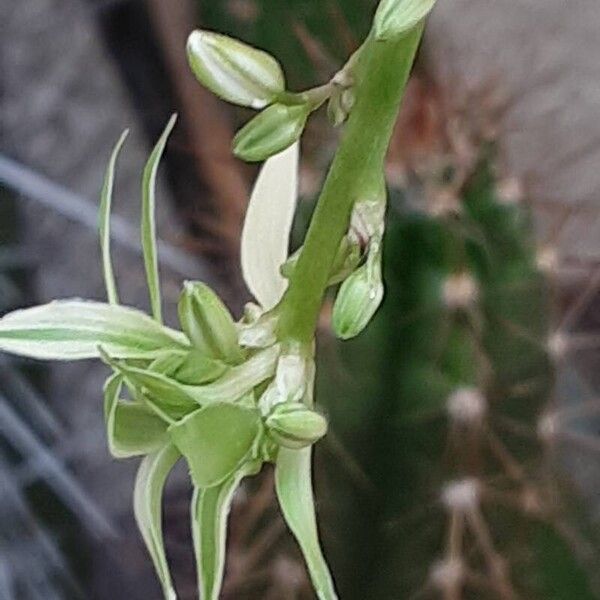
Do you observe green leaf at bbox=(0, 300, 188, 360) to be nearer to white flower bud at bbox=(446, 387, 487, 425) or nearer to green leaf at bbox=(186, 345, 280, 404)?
green leaf at bbox=(186, 345, 280, 404)

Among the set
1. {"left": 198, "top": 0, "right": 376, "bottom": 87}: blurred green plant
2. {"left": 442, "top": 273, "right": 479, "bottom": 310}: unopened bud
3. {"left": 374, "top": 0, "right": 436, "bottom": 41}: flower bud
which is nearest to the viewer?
{"left": 374, "top": 0, "right": 436, "bottom": 41}: flower bud

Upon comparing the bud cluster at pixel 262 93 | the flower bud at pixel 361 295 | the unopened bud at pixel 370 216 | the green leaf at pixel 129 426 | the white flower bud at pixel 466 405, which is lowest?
the white flower bud at pixel 466 405

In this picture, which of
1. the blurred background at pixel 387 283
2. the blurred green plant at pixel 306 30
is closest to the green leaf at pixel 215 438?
the blurred background at pixel 387 283

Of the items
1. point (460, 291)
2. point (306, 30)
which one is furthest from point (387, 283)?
point (306, 30)

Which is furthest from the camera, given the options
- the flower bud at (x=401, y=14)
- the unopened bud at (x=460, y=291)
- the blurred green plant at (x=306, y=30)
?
the blurred green plant at (x=306, y=30)

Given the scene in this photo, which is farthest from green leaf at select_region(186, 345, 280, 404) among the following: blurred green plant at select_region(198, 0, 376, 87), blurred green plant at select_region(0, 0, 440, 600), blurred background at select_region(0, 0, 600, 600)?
blurred green plant at select_region(198, 0, 376, 87)

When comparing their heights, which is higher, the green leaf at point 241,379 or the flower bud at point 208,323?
the flower bud at point 208,323

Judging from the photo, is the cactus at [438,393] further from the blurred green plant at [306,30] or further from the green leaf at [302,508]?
the green leaf at [302,508]
